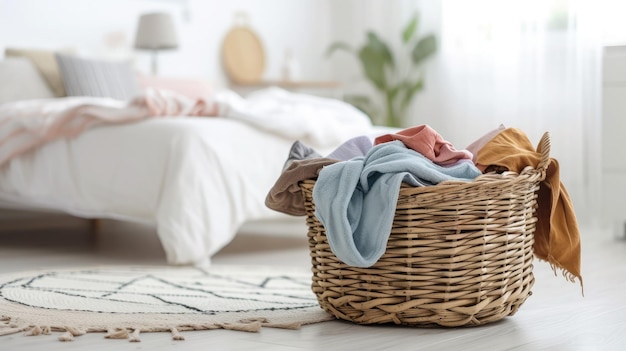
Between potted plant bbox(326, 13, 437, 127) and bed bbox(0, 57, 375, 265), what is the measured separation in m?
2.01

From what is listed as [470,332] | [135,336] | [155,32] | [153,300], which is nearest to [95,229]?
[155,32]

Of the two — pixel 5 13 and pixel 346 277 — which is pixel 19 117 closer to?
pixel 5 13

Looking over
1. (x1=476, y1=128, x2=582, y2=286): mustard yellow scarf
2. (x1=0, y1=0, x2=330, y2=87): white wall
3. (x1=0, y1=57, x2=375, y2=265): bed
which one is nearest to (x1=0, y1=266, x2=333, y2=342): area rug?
(x1=0, y1=57, x2=375, y2=265): bed

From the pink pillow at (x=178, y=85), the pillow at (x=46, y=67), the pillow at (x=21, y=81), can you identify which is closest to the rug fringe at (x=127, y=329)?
the pillow at (x=21, y=81)

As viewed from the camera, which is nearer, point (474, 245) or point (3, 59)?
point (474, 245)

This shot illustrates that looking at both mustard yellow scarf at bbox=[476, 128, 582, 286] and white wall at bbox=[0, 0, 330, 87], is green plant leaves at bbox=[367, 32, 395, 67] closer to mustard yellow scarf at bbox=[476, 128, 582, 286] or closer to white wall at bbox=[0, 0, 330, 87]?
white wall at bbox=[0, 0, 330, 87]

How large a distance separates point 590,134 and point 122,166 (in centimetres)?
265

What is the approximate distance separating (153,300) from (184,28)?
323 centimetres

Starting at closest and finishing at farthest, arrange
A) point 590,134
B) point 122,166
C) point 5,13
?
point 122,166 → point 5,13 → point 590,134

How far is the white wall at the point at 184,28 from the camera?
4.46 m

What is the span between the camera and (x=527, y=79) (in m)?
4.98

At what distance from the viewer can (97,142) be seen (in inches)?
126

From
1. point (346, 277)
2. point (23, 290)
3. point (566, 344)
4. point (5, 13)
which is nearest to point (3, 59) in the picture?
point (5, 13)

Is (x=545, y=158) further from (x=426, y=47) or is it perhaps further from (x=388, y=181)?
(x=426, y=47)
